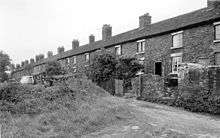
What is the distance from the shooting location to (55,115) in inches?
363

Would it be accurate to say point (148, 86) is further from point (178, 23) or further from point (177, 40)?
point (178, 23)

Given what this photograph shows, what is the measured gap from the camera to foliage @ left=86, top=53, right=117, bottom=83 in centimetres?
2389

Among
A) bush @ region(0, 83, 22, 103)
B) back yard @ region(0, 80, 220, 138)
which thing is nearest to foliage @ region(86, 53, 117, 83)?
back yard @ region(0, 80, 220, 138)

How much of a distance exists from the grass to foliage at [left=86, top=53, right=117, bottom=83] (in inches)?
413

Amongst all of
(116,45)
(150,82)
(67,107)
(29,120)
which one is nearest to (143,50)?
(116,45)

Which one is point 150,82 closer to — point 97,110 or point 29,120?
point 97,110

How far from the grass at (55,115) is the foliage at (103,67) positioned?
10.5 meters

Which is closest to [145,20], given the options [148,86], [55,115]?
[148,86]

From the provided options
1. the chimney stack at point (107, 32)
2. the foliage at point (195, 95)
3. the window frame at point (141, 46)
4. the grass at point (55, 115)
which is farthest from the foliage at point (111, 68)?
the chimney stack at point (107, 32)

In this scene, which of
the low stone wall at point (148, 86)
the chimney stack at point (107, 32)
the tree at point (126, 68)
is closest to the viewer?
the low stone wall at point (148, 86)

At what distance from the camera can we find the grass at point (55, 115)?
7.66 meters

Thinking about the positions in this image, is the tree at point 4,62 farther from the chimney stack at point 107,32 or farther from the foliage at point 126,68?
the foliage at point 126,68

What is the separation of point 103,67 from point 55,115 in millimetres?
14979

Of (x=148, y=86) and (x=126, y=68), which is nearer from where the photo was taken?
(x=148, y=86)
